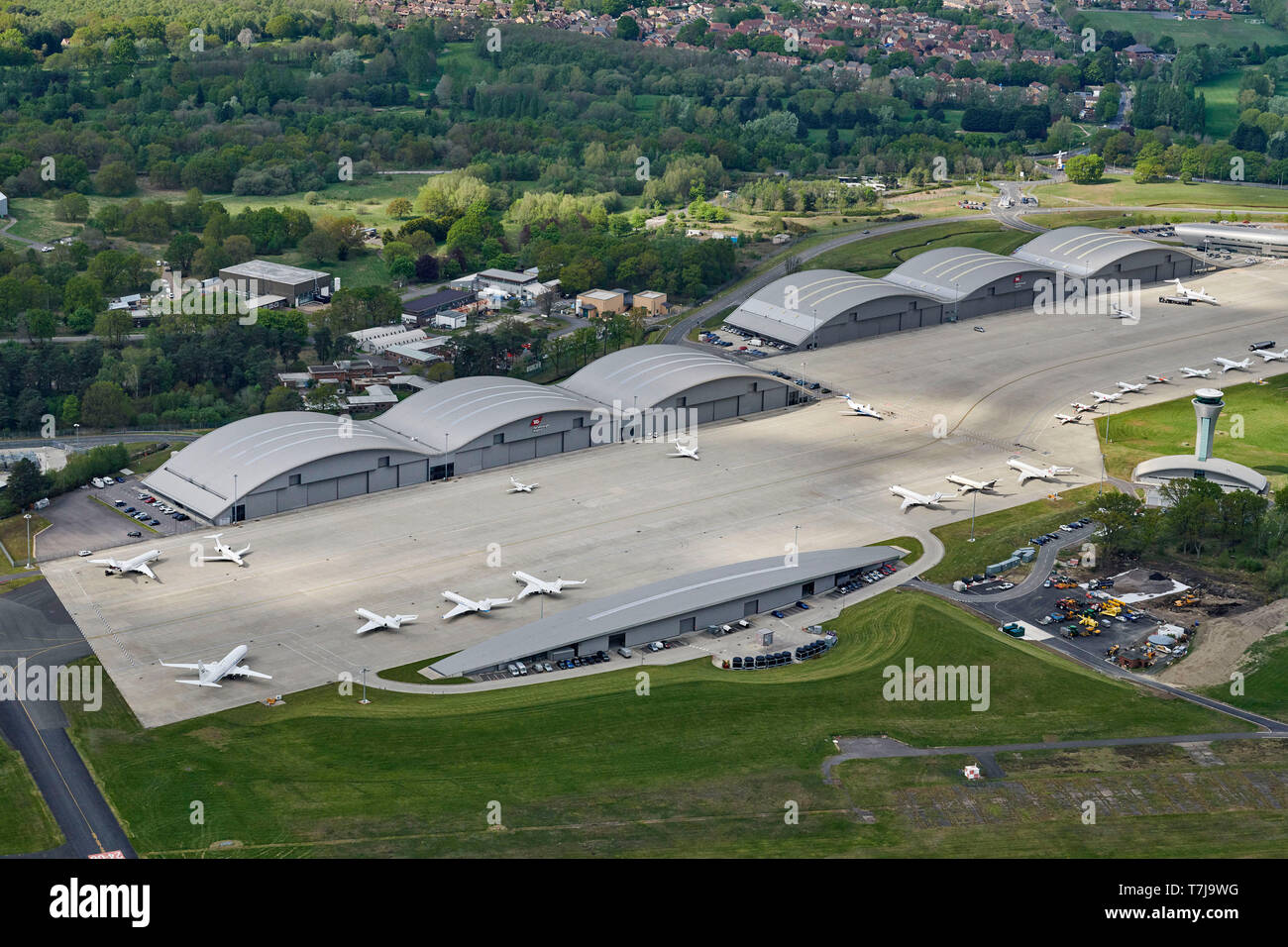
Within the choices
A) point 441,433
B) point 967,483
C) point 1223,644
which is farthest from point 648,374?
point 1223,644

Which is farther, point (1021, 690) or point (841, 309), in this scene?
point (841, 309)

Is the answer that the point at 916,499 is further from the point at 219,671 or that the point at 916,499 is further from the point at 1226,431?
the point at 219,671

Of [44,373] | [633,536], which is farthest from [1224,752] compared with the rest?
[44,373]

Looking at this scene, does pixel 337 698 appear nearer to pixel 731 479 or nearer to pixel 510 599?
pixel 510 599

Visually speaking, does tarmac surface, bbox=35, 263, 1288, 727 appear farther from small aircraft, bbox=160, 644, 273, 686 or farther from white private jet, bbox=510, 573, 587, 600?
white private jet, bbox=510, 573, 587, 600

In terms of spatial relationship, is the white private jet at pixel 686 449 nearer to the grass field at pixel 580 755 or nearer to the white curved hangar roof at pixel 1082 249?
the grass field at pixel 580 755

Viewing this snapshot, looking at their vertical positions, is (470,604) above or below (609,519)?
below
